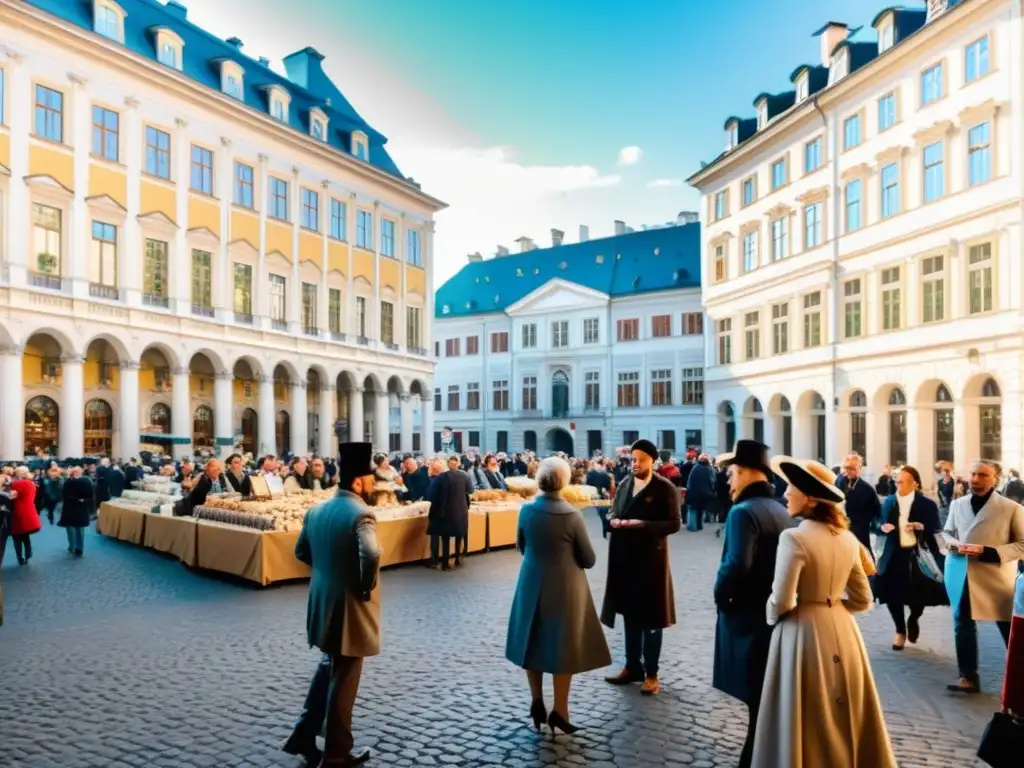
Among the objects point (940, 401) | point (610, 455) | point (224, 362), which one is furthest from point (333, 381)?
point (940, 401)

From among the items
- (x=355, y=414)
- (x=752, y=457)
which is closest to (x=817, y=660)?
(x=752, y=457)

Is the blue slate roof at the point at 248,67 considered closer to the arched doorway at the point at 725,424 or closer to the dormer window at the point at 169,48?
the dormer window at the point at 169,48

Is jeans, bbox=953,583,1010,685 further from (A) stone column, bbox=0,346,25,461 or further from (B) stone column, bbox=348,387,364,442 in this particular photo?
(B) stone column, bbox=348,387,364,442

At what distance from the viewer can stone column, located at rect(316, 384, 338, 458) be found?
1628 inches

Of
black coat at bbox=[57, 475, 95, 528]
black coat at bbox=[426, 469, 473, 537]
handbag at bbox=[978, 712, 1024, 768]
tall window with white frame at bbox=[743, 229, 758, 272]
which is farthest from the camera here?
tall window with white frame at bbox=[743, 229, 758, 272]

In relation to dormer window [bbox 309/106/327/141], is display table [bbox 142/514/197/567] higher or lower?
lower

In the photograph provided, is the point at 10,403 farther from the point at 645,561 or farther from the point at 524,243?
the point at 524,243

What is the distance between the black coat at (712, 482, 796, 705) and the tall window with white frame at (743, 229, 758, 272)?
3435 centimetres

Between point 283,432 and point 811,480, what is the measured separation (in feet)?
127

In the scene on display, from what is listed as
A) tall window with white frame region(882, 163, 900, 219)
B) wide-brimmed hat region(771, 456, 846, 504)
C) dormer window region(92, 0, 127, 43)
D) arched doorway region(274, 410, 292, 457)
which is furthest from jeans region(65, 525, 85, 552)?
tall window with white frame region(882, 163, 900, 219)

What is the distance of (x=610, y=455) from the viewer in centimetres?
5438

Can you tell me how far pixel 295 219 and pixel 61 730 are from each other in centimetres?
3578

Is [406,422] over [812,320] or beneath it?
beneath

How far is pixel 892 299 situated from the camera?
28906mm
